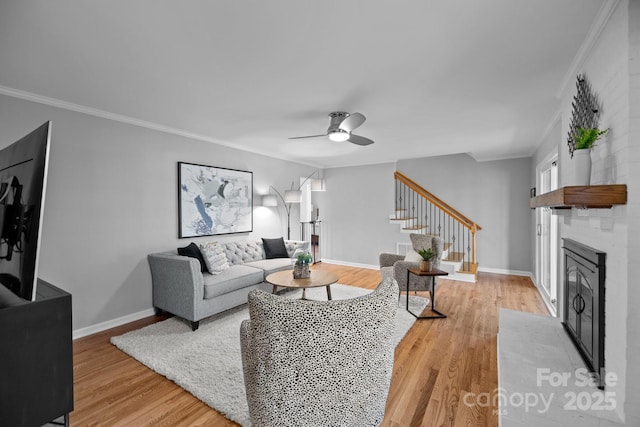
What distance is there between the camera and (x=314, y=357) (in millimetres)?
1213

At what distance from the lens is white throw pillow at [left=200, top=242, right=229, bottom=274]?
11.6 feet

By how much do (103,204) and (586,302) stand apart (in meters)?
4.39

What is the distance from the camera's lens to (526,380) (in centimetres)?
175

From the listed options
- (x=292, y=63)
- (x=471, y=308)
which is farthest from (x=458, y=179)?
(x=292, y=63)

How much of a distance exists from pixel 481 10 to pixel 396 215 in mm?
4891

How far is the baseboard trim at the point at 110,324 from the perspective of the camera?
292 centimetres

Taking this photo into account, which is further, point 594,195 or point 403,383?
point 403,383

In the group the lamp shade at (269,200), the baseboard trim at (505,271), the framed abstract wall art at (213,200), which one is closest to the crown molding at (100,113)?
the framed abstract wall art at (213,200)

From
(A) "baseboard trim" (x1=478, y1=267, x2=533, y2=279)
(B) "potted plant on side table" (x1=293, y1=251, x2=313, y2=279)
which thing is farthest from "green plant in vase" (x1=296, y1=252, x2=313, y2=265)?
(A) "baseboard trim" (x1=478, y1=267, x2=533, y2=279)

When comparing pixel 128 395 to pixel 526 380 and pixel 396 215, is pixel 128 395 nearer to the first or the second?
pixel 526 380

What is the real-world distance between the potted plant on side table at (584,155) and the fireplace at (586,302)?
441 millimetres

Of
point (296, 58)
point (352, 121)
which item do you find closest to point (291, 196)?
point (352, 121)

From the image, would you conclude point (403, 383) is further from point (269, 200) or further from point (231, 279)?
point (269, 200)

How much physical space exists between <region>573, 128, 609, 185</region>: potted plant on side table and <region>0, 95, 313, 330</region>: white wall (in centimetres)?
406
